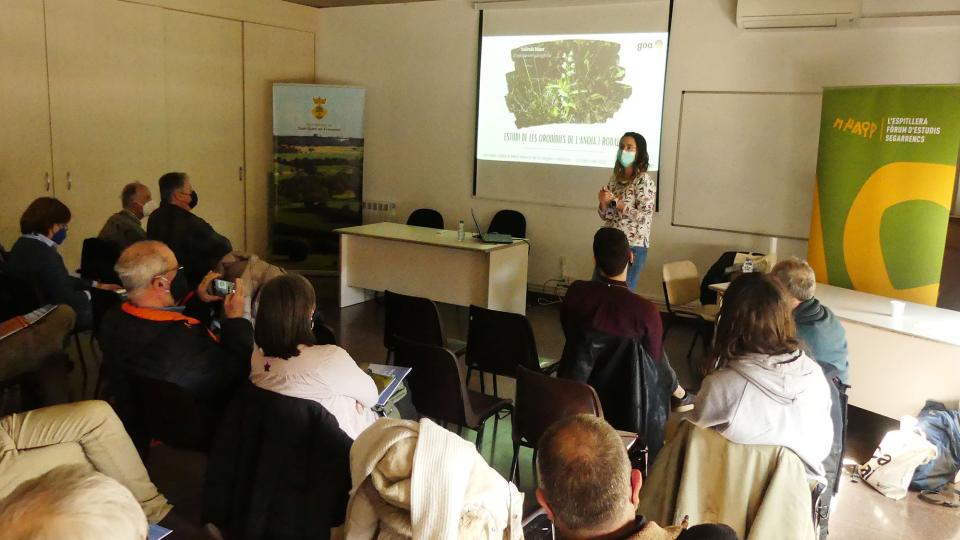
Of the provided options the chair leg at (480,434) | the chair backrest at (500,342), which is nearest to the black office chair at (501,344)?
the chair backrest at (500,342)

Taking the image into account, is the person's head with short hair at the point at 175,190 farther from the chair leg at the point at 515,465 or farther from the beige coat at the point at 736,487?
the beige coat at the point at 736,487

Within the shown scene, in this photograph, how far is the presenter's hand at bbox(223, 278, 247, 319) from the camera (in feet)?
10.3

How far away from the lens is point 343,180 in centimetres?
845

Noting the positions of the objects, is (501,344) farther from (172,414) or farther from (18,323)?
(18,323)

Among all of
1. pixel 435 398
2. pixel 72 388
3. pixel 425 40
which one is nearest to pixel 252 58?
pixel 425 40

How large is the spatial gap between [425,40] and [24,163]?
399 centimetres

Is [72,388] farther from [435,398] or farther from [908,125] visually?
[908,125]

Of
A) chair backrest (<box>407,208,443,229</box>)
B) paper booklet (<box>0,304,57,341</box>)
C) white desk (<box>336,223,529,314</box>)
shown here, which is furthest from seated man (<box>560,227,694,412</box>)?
chair backrest (<box>407,208,443,229</box>)

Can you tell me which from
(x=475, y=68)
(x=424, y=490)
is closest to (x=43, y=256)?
(x=424, y=490)

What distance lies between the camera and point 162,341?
9.39 ft

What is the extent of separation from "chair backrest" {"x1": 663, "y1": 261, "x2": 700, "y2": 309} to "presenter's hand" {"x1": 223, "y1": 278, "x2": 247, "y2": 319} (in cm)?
318

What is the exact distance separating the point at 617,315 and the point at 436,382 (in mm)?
851

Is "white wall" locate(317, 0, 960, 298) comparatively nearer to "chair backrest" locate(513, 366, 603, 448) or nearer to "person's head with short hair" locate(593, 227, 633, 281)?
"person's head with short hair" locate(593, 227, 633, 281)

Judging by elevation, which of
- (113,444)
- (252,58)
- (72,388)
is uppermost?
(252,58)
